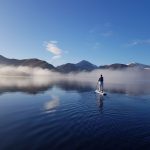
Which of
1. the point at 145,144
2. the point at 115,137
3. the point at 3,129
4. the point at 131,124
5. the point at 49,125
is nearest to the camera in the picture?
the point at 145,144

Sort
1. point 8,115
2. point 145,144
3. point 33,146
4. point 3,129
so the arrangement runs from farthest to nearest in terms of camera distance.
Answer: point 8,115 < point 3,129 < point 145,144 < point 33,146

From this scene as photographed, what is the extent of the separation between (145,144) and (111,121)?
6.22 m

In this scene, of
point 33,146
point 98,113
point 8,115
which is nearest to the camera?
point 33,146

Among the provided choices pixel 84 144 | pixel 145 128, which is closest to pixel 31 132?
pixel 84 144

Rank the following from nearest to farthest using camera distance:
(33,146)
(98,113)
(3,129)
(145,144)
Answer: (33,146) → (145,144) → (3,129) → (98,113)

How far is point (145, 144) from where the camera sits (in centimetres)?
1346

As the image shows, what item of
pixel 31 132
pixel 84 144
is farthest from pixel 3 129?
pixel 84 144

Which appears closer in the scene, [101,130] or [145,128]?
[101,130]

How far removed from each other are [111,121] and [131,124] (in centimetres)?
186

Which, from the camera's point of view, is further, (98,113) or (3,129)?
(98,113)

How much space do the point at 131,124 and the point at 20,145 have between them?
34.5ft

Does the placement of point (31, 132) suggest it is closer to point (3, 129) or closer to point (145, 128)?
point (3, 129)

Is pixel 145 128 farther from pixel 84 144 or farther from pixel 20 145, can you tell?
pixel 20 145

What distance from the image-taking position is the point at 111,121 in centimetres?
1958
